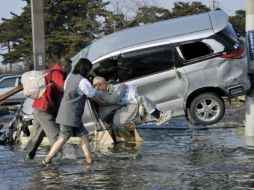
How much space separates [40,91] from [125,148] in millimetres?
2742

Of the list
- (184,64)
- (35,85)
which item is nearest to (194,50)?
(184,64)

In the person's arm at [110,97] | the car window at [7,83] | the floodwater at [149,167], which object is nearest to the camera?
the floodwater at [149,167]

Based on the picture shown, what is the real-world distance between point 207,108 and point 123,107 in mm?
2366

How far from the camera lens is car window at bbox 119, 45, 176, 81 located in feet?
42.5

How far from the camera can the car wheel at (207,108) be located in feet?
42.8

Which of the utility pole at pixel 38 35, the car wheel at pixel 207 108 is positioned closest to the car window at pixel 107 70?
the car wheel at pixel 207 108

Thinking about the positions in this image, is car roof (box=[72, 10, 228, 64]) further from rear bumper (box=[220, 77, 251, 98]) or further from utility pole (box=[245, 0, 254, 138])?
rear bumper (box=[220, 77, 251, 98])

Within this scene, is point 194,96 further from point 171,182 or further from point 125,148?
point 171,182

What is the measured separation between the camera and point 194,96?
43.0 ft

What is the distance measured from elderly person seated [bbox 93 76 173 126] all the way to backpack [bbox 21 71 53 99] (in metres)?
0.95

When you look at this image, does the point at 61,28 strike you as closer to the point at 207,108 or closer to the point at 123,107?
the point at 207,108

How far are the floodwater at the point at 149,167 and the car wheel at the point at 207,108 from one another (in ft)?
1.71

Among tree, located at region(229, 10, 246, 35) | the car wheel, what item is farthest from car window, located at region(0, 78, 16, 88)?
tree, located at region(229, 10, 246, 35)

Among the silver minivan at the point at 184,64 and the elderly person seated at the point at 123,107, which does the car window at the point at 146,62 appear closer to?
the silver minivan at the point at 184,64
